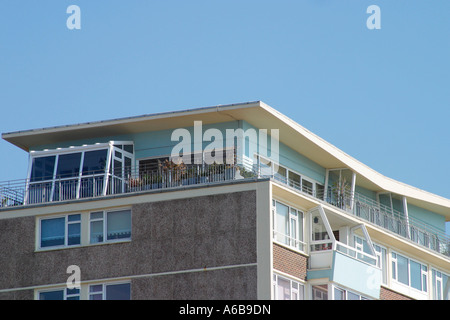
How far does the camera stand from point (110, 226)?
1802 inches

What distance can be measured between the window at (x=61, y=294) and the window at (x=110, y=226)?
1961 mm

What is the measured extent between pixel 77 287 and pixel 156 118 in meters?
7.45

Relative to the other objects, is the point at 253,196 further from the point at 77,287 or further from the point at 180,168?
the point at 77,287

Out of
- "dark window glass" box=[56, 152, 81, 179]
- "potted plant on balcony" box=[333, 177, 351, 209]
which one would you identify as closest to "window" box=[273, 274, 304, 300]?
"potted plant on balcony" box=[333, 177, 351, 209]

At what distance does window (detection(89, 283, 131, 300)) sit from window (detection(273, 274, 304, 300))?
524 centimetres

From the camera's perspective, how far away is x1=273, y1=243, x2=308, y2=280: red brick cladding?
43.8 m

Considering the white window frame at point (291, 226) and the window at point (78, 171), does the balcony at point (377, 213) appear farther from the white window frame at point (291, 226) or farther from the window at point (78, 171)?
the window at point (78, 171)

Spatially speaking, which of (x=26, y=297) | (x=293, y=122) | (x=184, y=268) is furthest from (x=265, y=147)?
(x=26, y=297)

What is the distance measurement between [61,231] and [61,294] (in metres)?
2.42

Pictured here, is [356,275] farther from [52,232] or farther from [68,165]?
[68,165]

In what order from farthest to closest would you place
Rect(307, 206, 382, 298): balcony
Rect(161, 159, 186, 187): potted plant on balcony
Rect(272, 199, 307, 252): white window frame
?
Rect(161, 159, 186, 187): potted plant on balcony, Rect(307, 206, 382, 298): balcony, Rect(272, 199, 307, 252): white window frame

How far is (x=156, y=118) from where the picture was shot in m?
48.5

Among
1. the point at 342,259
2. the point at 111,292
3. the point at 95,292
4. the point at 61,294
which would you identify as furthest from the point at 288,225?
the point at 61,294

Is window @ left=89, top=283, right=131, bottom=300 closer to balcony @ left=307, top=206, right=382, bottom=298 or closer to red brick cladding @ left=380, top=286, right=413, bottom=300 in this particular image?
balcony @ left=307, top=206, right=382, bottom=298
